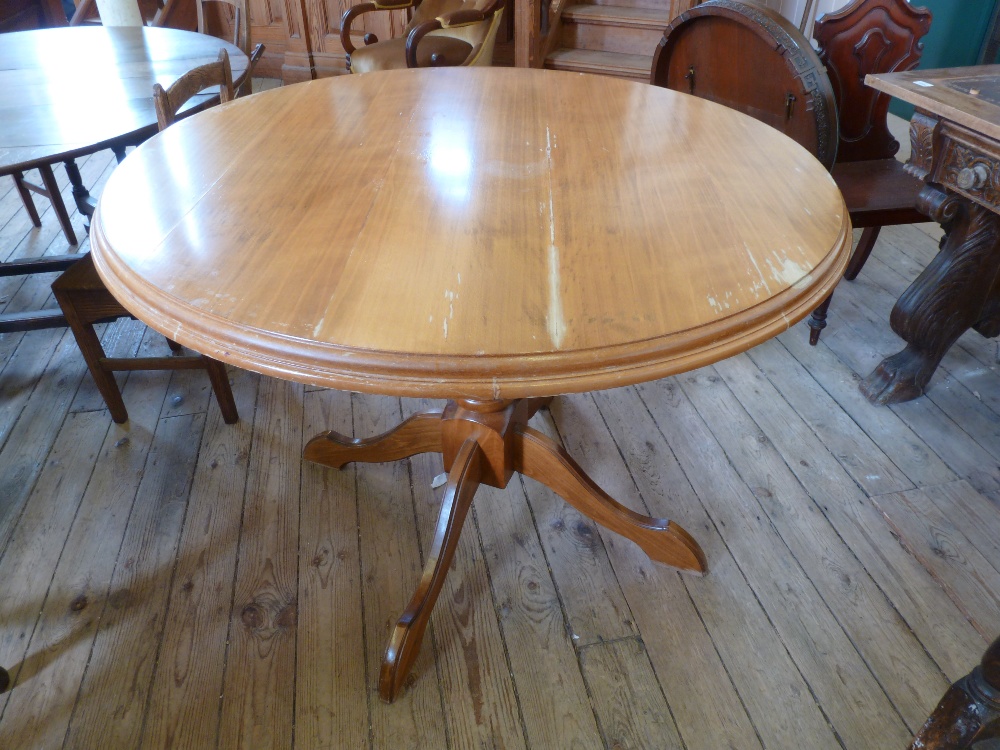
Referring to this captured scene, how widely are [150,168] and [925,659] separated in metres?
1.61

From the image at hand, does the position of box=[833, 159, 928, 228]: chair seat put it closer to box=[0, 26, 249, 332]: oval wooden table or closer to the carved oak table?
the carved oak table

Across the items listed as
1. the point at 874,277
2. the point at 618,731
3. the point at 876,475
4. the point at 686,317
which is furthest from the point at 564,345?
the point at 874,277

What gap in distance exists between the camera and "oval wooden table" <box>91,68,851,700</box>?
2.33 ft

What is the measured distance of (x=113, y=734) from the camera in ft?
3.67

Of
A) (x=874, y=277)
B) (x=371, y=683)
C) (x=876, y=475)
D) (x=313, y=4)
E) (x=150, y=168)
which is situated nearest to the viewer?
(x=150, y=168)

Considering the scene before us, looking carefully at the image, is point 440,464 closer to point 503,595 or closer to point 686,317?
point 503,595

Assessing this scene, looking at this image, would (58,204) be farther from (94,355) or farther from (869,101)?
(869,101)

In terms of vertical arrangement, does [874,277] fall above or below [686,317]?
below

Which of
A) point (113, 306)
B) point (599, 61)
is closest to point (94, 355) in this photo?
point (113, 306)

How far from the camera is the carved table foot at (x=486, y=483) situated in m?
1.16

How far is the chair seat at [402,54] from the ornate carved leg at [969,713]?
285 centimetres

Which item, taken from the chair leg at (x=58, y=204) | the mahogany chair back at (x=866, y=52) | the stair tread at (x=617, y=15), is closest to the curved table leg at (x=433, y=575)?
the mahogany chair back at (x=866, y=52)

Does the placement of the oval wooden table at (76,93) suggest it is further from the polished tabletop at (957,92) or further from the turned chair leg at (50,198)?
the polished tabletop at (957,92)

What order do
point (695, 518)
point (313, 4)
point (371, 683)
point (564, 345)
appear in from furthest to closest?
1. point (313, 4)
2. point (695, 518)
3. point (371, 683)
4. point (564, 345)
